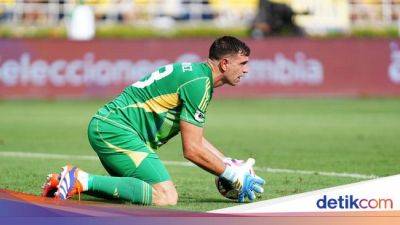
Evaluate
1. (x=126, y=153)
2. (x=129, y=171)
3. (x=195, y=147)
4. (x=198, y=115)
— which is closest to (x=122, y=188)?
(x=129, y=171)

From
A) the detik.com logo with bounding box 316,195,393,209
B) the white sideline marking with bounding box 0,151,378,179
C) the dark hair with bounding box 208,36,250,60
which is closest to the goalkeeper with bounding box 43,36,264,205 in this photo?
the dark hair with bounding box 208,36,250,60

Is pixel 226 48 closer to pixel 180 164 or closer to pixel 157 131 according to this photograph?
pixel 157 131

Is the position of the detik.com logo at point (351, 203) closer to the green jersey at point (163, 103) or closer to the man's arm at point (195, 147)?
the man's arm at point (195, 147)

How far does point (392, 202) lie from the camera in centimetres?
898

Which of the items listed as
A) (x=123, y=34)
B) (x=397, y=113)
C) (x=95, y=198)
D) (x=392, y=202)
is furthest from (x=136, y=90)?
(x=123, y=34)

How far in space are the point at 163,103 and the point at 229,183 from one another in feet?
3.22

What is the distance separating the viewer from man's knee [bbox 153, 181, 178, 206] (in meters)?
10.0

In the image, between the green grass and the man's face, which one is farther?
the green grass

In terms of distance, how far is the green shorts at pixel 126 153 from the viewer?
10.1 m

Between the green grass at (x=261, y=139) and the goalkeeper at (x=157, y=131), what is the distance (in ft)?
1.15

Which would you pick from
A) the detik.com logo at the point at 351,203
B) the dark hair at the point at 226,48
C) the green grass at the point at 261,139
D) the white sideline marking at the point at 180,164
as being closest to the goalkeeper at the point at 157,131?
the dark hair at the point at 226,48

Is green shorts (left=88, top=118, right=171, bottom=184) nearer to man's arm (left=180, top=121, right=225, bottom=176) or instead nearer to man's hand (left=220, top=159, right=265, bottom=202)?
man's arm (left=180, top=121, right=225, bottom=176)

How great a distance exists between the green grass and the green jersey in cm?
77

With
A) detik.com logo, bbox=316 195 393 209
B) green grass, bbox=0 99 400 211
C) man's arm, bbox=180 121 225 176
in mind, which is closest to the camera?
detik.com logo, bbox=316 195 393 209
